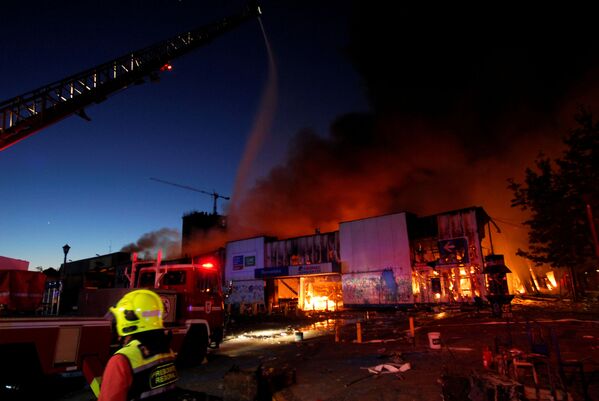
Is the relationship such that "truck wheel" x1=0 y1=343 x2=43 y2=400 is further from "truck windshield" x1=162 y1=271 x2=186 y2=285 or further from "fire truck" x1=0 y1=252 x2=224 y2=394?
"truck windshield" x1=162 y1=271 x2=186 y2=285

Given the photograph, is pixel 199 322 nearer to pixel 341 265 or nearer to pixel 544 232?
pixel 341 265

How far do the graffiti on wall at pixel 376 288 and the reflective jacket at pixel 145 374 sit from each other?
90.7ft

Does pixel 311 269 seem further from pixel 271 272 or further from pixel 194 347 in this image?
pixel 194 347

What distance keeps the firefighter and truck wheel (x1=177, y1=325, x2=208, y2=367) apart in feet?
26.4

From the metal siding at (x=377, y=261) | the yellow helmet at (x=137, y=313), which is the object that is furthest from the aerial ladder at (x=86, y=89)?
the metal siding at (x=377, y=261)

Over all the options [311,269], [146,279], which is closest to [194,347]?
[146,279]

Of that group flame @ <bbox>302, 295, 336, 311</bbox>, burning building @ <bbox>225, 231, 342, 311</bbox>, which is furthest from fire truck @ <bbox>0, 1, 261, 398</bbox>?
flame @ <bbox>302, 295, 336, 311</bbox>

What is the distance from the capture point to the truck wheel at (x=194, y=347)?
33.0ft

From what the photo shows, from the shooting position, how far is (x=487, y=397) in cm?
500

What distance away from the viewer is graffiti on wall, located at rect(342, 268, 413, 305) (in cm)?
2843

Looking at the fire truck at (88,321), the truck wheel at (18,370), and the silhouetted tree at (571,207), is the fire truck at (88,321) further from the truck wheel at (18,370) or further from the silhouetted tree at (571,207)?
the silhouetted tree at (571,207)

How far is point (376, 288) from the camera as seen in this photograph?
2986 cm

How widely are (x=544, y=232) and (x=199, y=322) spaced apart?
107 feet

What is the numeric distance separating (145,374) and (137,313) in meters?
0.41
